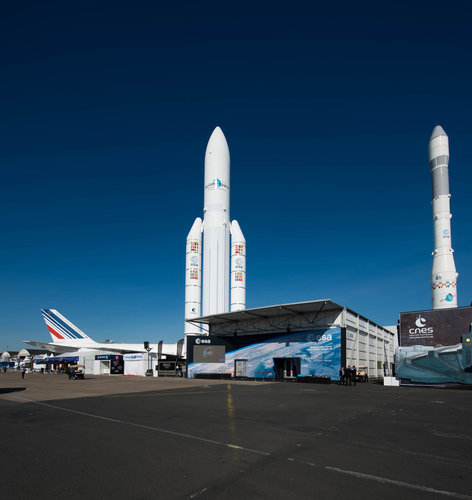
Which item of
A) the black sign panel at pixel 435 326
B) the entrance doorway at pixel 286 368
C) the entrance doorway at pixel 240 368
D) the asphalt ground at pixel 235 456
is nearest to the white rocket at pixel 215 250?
the entrance doorway at pixel 240 368

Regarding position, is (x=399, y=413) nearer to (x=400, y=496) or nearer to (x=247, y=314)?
(x=400, y=496)

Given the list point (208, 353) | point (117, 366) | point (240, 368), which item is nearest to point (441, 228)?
point (240, 368)

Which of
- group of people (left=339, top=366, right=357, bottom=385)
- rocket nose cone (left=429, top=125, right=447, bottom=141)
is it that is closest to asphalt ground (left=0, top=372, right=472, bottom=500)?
group of people (left=339, top=366, right=357, bottom=385)

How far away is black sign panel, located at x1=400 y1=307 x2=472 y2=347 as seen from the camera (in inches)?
1217

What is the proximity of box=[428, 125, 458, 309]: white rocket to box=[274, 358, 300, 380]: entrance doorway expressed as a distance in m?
18.2

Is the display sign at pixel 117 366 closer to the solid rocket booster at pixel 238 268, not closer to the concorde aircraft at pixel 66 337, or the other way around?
the solid rocket booster at pixel 238 268

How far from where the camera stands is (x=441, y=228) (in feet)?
146

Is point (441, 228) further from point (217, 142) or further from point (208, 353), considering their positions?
point (217, 142)

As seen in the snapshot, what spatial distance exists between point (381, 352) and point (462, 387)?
1927cm

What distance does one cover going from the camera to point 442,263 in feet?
142

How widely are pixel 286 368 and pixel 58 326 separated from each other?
5140cm

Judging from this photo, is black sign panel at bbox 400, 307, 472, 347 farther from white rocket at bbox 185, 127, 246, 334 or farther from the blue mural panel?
white rocket at bbox 185, 127, 246, 334

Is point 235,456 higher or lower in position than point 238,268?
lower

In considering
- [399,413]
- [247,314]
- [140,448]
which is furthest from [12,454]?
[247,314]
